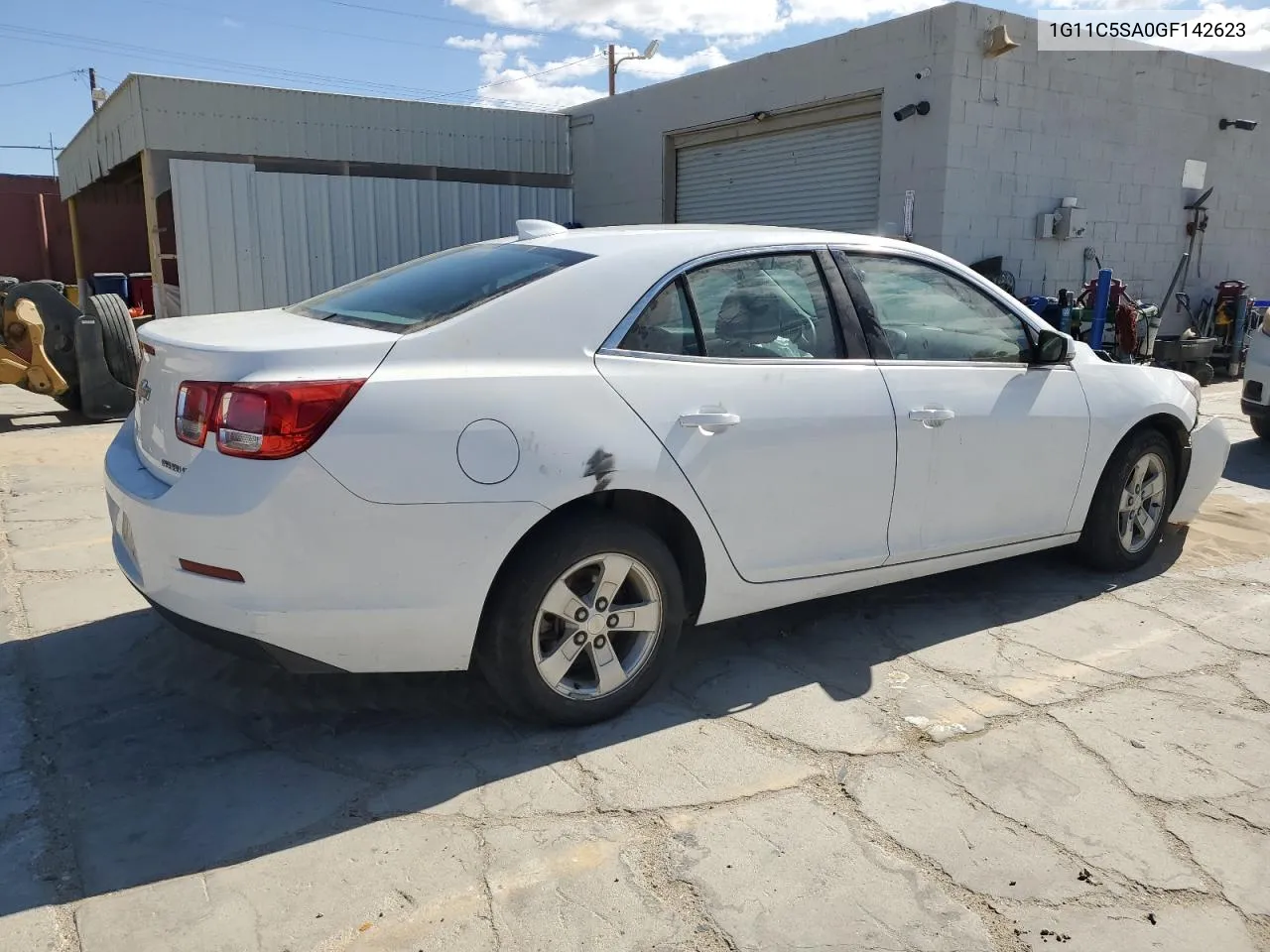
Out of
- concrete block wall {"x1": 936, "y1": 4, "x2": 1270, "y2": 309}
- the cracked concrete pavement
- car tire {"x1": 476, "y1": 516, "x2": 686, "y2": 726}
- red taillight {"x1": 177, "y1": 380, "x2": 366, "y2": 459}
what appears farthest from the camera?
concrete block wall {"x1": 936, "y1": 4, "x2": 1270, "y2": 309}

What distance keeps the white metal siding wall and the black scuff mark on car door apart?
11608mm

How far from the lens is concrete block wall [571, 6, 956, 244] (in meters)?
10.6


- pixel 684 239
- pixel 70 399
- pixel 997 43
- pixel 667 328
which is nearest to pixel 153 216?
pixel 70 399

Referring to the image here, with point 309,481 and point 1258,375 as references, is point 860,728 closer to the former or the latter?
point 309,481

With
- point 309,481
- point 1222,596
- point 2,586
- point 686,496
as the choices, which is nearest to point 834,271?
point 686,496

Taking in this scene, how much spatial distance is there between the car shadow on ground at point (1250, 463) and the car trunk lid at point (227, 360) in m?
6.13

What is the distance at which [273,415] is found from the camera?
2.65 meters

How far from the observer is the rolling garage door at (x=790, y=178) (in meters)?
11.7

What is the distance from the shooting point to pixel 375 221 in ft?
47.1

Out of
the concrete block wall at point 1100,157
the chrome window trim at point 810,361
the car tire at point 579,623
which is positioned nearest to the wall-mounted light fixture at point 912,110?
the concrete block wall at point 1100,157

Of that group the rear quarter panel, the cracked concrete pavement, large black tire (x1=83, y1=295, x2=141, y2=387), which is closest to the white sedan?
the rear quarter panel

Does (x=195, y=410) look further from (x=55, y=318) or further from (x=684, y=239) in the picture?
(x=55, y=318)

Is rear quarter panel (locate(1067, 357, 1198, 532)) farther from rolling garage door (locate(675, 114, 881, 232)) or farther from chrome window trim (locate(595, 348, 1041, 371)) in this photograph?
rolling garage door (locate(675, 114, 881, 232))

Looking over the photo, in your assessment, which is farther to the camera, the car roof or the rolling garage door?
the rolling garage door
